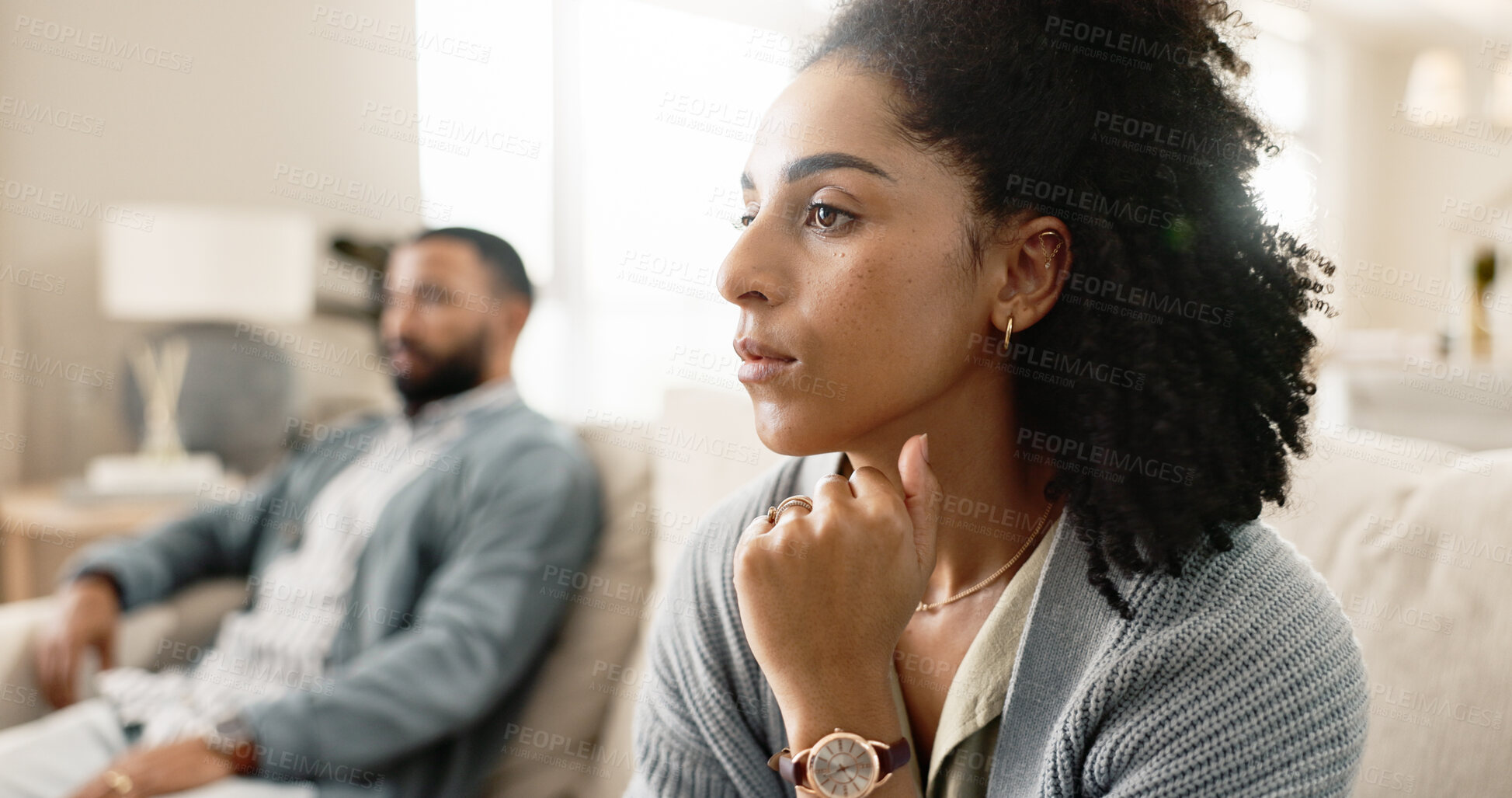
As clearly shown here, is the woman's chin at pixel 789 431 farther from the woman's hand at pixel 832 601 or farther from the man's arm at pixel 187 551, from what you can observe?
the man's arm at pixel 187 551

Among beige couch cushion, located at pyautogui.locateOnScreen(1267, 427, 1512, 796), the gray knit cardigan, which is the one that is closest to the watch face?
the gray knit cardigan

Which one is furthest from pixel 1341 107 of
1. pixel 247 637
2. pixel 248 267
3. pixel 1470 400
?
pixel 247 637

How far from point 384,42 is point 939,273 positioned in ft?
9.80

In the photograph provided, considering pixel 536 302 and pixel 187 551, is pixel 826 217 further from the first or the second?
pixel 536 302

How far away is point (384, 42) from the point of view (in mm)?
3244

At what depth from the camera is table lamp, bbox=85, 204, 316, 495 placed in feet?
8.13

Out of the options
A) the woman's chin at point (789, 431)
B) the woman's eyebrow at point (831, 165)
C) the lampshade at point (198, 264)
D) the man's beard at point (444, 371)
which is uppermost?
the lampshade at point (198, 264)

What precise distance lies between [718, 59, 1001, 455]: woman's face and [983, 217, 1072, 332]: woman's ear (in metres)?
0.03

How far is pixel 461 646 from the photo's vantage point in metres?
1.52

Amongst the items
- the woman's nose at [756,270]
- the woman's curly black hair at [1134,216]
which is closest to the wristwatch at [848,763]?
the woman's curly black hair at [1134,216]

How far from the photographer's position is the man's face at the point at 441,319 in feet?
6.55

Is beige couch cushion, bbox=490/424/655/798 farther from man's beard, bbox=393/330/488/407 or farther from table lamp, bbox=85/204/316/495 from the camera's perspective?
table lamp, bbox=85/204/316/495

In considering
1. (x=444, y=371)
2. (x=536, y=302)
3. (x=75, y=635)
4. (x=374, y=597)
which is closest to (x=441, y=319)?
(x=444, y=371)

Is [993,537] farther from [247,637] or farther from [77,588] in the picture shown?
[77,588]
